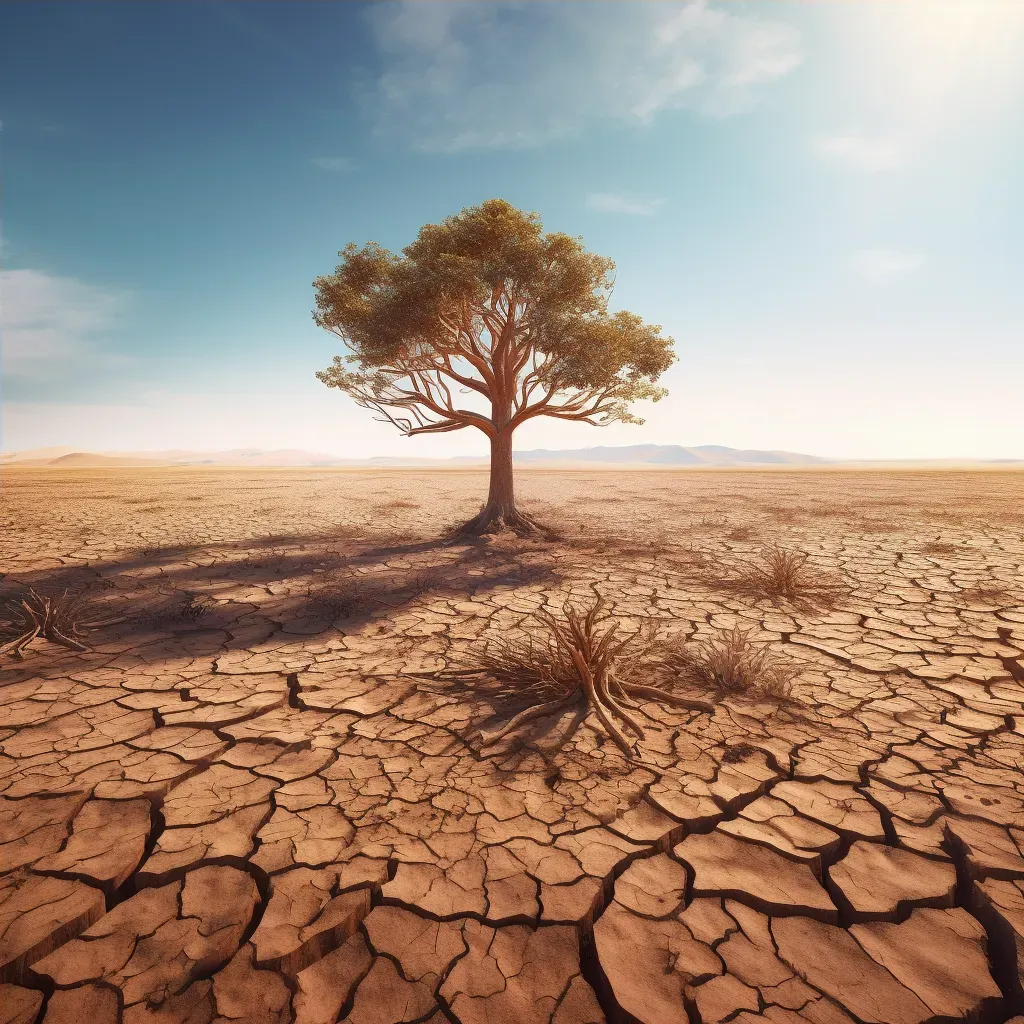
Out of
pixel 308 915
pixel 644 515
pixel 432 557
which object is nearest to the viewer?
pixel 308 915

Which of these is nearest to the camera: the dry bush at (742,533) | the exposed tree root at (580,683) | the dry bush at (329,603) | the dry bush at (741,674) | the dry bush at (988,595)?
the exposed tree root at (580,683)

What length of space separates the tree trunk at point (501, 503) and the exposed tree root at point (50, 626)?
20.2 feet

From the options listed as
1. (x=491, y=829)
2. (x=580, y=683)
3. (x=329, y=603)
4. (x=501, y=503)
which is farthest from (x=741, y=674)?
(x=501, y=503)

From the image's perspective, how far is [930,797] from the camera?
92.0 inches

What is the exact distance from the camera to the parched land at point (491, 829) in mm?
1543

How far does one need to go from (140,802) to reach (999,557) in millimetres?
10252

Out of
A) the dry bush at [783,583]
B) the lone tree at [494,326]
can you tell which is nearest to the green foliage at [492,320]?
the lone tree at [494,326]

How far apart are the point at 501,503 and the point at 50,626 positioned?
23.2 feet

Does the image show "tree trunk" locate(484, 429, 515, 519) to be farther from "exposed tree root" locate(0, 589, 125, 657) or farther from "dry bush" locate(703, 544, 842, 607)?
"exposed tree root" locate(0, 589, 125, 657)

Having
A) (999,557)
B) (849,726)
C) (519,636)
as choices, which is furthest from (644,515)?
(849,726)

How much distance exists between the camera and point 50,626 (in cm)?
430

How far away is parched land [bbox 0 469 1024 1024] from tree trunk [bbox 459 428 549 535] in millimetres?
5010

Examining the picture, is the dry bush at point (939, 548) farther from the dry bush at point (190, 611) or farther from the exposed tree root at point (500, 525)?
the dry bush at point (190, 611)

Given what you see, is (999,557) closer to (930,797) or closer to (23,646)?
(930,797)
